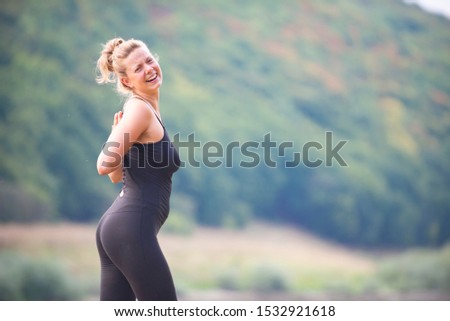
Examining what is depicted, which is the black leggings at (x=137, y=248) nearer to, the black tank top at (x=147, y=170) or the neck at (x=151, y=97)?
the black tank top at (x=147, y=170)

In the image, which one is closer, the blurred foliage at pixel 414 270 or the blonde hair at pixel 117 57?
the blonde hair at pixel 117 57

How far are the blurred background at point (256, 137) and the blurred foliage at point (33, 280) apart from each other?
Result: 0.14 feet

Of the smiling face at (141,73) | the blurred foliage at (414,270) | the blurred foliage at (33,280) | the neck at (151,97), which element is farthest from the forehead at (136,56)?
the blurred foliage at (414,270)

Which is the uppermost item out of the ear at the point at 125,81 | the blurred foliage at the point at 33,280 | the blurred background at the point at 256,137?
the blurred background at the point at 256,137

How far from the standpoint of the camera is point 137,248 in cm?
236

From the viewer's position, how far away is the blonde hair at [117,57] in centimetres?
252

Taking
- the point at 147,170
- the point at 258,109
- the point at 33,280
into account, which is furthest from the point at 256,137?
the point at 147,170

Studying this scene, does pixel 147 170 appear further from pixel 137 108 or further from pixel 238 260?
pixel 238 260

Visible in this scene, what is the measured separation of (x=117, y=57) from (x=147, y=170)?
1.28 ft

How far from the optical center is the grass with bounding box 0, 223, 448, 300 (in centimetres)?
866

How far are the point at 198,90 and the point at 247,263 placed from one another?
86.4 inches

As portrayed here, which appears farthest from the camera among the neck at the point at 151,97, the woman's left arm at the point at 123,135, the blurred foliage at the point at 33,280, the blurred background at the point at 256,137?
the blurred background at the point at 256,137

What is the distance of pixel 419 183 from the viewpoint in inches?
387
